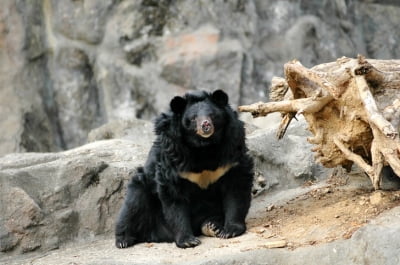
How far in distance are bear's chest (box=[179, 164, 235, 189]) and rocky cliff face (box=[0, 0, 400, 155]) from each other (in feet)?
9.42

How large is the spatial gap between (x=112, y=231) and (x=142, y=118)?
2.38 meters

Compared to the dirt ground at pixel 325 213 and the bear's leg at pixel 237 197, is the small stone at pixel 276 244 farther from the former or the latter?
the bear's leg at pixel 237 197

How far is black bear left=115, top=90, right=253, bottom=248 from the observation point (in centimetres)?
469

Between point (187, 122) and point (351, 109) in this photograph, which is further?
point (187, 122)

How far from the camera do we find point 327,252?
12.2 feet

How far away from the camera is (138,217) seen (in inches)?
198

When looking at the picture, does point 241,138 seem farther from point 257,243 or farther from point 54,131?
point 54,131

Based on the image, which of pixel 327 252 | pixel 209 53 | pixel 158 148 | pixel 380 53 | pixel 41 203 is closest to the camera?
pixel 327 252

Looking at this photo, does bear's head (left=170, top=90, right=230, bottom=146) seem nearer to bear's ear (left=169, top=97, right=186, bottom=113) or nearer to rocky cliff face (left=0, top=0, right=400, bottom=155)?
bear's ear (left=169, top=97, right=186, bottom=113)

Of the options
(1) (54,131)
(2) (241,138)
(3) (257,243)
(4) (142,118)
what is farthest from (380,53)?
(3) (257,243)

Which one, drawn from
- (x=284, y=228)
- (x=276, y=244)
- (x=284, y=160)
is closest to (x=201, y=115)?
(x=284, y=228)

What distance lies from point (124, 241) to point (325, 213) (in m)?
1.36

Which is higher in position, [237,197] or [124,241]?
[237,197]

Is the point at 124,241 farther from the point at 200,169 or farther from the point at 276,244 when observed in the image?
the point at 276,244
